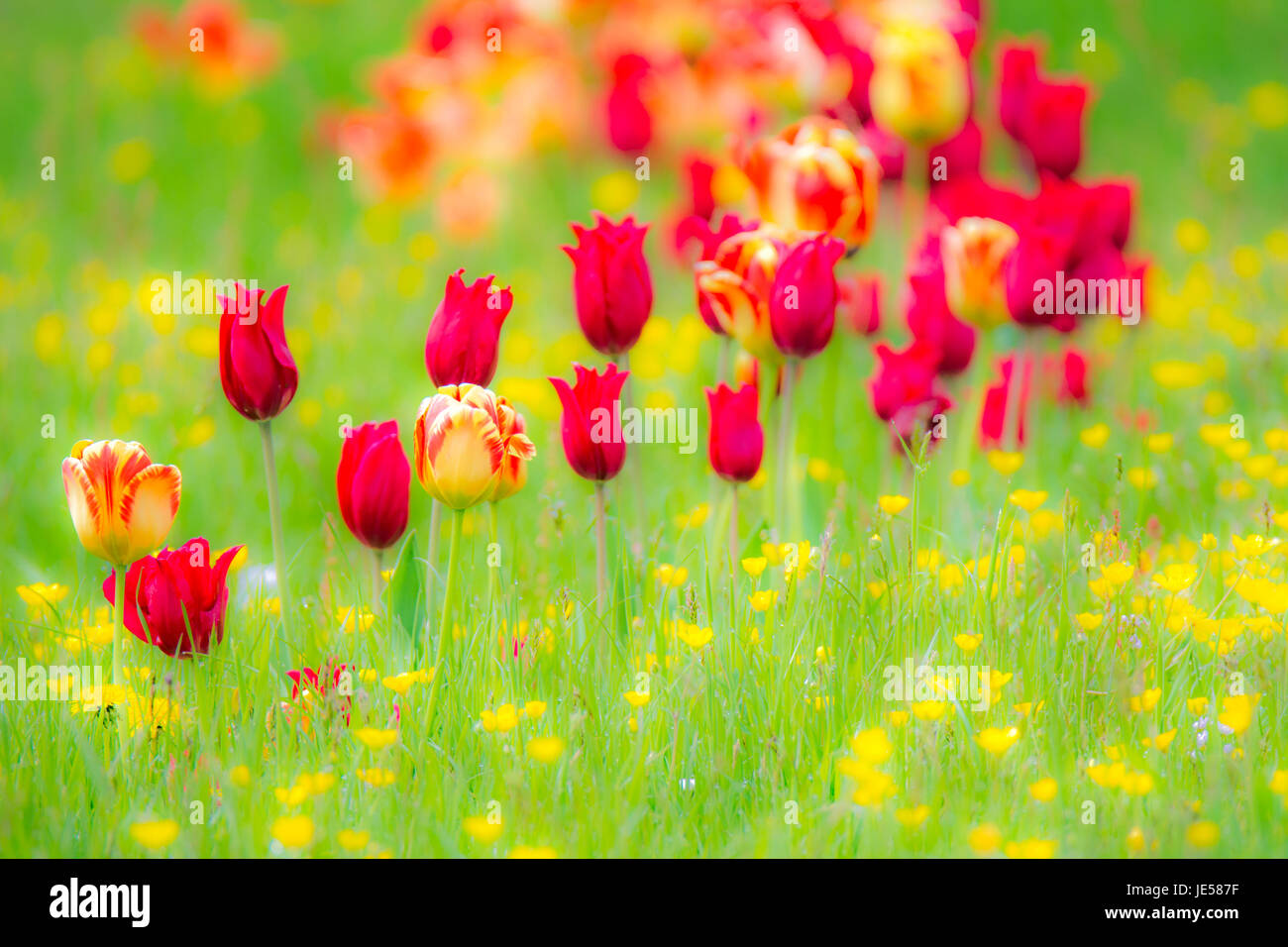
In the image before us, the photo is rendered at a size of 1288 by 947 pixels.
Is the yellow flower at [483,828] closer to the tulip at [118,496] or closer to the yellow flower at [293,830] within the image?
the yellow flower at [293,830]

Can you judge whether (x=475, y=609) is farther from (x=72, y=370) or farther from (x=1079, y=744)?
(x=72, y=370)

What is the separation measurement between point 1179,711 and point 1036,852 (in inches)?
Result: 20.5

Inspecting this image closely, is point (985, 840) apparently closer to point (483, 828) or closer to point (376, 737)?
point (483, 828)

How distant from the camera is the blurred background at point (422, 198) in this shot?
154 inches

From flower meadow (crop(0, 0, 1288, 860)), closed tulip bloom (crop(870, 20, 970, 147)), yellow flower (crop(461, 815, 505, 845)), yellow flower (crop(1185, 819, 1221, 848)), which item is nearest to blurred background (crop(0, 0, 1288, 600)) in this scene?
flower meadow (crop(0, 0, 1288, 860))

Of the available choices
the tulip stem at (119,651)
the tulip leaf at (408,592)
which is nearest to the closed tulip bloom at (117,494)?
the tulip stem at (119,651)

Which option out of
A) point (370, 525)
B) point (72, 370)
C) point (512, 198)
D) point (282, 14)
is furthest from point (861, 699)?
point (282, 14)

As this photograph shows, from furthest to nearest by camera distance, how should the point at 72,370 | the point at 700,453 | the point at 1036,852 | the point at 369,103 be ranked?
the point at 369,103, the point at 72,370, the point at 700,453, the point at 1036,852

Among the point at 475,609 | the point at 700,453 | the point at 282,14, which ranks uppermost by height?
the point at 282,14

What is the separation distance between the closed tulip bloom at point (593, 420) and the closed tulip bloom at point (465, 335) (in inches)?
5.9

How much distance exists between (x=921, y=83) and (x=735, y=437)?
1.15 meters

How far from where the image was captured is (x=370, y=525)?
258 centimetres

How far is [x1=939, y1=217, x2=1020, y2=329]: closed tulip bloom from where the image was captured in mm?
3260

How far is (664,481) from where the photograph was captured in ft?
12.3
